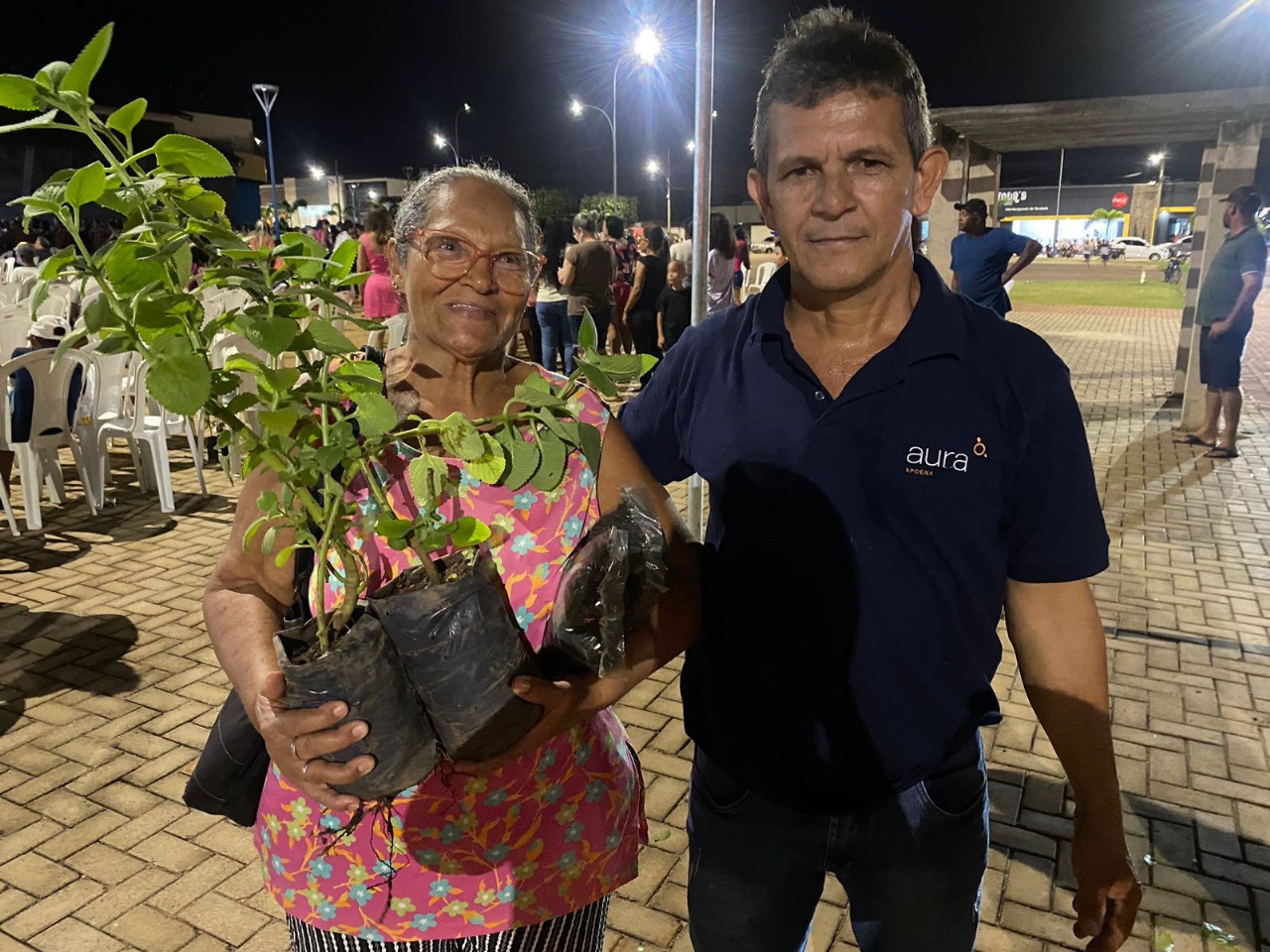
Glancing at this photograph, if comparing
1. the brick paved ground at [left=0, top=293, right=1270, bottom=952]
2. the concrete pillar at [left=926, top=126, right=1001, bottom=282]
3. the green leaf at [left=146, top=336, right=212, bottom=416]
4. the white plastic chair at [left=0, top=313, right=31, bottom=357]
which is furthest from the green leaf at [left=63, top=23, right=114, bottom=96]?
the concrete pillar at [left=926, top=126, right=1001, bottom=282]

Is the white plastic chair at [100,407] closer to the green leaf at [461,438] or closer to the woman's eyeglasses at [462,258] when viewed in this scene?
the woman's eyeglasses at [462,258]

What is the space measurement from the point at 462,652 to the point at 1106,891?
1270 mm

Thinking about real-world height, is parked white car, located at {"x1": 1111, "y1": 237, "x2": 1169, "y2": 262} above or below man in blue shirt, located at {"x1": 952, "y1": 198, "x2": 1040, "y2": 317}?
below

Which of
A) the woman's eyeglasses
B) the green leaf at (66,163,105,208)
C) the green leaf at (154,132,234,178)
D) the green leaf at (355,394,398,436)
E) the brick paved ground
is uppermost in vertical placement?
Result: the green leaf at (154,132,234,178)

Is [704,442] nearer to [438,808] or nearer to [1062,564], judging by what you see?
[1062,564]

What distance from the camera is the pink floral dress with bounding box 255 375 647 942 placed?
146 centimetres

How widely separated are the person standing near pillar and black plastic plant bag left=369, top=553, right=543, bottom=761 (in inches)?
324

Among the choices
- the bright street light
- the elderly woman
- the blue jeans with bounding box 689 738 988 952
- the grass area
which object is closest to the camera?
the elderly woman

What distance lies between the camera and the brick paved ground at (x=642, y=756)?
2666 millimetres

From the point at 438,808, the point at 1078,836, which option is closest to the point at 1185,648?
the point at 1078,836

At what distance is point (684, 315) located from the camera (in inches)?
378

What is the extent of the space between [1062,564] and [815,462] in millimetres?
461

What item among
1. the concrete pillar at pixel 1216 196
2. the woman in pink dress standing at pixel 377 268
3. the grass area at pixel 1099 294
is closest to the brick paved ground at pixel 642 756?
the woman in pink dress standing at pixel 377 268

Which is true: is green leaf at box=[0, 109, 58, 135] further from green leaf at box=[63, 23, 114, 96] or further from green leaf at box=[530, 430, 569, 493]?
green leaf at box=[530, 430, 569, 493]
